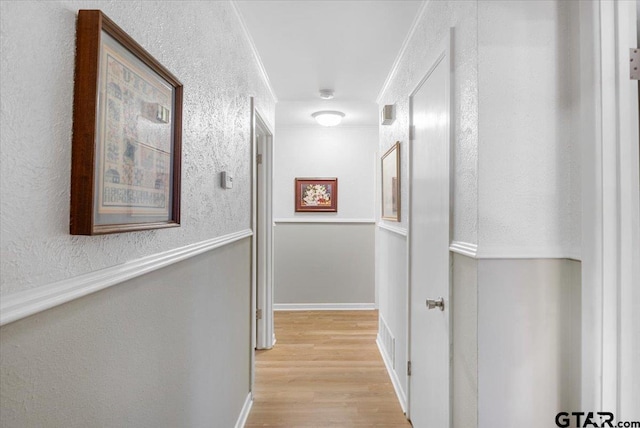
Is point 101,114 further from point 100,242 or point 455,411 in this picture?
point 455,411

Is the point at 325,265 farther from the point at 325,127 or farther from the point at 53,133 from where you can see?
the point at 53,133

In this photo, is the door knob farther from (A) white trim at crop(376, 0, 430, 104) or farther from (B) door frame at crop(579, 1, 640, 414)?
(A) white trim at crop(376, 0, 430, 104)

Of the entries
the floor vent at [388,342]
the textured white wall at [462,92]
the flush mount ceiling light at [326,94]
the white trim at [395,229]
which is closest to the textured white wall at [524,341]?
the textured white wall at [462,92]

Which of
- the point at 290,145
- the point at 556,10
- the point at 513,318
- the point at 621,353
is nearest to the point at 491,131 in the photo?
the point at 556,10

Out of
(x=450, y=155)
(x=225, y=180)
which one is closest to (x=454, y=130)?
(x=450, y=155)

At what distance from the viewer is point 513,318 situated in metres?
1.22

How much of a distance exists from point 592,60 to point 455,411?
54.6 inches

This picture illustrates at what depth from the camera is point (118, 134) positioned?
775mm

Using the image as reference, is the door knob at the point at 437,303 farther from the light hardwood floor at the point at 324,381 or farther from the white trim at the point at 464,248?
the light hardwood floor at the point at 324,381

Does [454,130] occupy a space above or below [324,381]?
above

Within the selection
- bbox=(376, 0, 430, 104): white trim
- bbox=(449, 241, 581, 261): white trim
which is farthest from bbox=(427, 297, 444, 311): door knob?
bbox=(376, 0, 430, 104): white trim

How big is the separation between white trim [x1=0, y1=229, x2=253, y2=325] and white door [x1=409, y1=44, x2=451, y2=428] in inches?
44.3

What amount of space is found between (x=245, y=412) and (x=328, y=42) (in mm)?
2420

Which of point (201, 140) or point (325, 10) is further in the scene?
point (325, 10)
